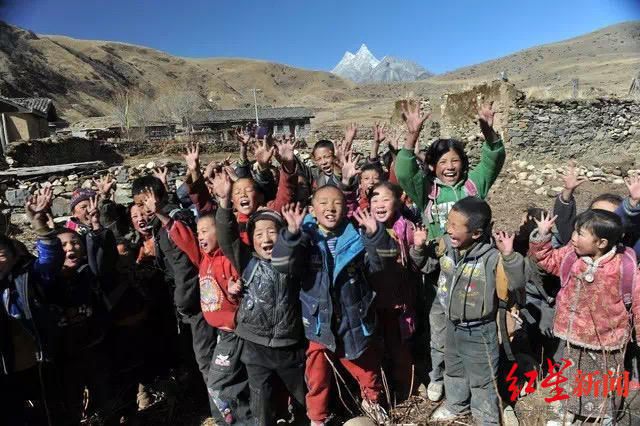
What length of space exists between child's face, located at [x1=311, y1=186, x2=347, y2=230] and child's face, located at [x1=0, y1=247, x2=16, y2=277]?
1.90 meters

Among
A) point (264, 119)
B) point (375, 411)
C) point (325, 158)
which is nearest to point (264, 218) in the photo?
point (375, 411)

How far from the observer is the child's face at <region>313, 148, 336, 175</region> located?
13.7ft

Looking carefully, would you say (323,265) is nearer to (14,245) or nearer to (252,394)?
(252,394)

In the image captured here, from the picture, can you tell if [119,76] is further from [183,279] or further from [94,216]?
[183,279]

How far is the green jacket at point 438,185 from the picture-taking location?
2967 millimetres

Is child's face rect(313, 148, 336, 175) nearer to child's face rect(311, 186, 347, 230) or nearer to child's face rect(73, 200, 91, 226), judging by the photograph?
child's face rect(311, 186, 347, 230)

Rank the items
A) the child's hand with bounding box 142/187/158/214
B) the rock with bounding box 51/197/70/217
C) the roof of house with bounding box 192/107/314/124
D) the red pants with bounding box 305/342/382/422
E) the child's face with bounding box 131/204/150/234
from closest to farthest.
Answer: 1. the red pants with bounding box 305/342/382/422
2. the child's hand with bounding box 142/187/158/214
3. the child's face with bounding box 131/204/150/234
4. the rock with bounding box 51/197/70/217
5. the roof of house with bounding box 192/107/314/124

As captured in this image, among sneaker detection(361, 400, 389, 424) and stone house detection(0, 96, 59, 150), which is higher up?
stone house detection(0, 96, 59, 150)

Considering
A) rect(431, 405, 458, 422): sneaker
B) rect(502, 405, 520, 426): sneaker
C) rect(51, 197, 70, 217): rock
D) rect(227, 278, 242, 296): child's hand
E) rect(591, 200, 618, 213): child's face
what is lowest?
rect(502, 405, 520, 426): sneaker

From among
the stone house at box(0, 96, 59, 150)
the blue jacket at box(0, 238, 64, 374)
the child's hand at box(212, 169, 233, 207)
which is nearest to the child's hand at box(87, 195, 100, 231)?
the blue jacket at box(0, 238, 64, 374)

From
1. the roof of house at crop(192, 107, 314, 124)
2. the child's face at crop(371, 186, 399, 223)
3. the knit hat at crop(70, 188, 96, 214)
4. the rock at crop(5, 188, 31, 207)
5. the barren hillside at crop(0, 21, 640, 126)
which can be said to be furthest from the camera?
the barren hillside at crop(0, 21, 640, 126)

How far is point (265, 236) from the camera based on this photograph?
2.50 meters

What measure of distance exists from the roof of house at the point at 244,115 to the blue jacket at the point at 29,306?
35.9 m

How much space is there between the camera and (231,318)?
264 centimetres
